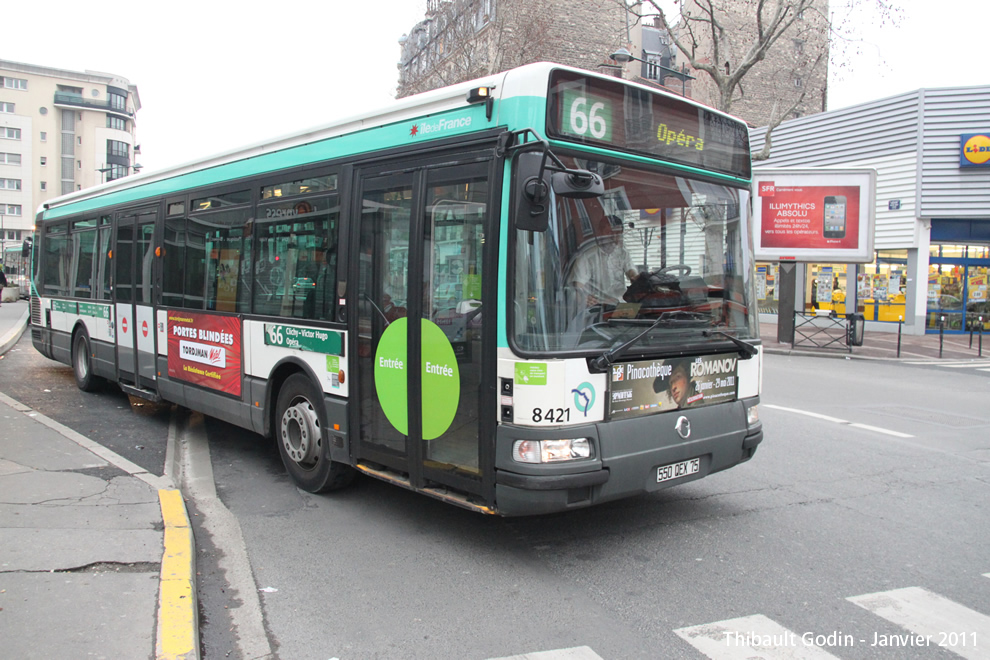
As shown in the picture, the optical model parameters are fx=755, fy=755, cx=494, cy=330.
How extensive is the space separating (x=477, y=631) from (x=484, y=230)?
2.31 meters

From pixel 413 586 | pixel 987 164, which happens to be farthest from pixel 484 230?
pixel 987 164

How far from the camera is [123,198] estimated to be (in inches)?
388

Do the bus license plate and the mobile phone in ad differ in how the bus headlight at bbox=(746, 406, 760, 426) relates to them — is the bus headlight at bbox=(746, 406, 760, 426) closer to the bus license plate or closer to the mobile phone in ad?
the bus license plate

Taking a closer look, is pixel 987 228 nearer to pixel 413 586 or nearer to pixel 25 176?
pixel 413 586

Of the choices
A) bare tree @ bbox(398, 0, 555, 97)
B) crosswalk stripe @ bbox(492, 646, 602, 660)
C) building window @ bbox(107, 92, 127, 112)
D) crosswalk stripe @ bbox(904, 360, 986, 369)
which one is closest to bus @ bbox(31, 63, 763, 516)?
crosswalk stripe @ bbox(492, 646, 602, 660)

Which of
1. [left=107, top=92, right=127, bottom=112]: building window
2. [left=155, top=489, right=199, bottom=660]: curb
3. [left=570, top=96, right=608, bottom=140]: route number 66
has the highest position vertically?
[left=107, top=92, right=127, bottom=112]: building window

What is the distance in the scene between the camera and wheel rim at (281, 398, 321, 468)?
627 cm

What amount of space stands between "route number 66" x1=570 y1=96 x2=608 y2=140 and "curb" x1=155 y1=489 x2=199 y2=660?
3.46m

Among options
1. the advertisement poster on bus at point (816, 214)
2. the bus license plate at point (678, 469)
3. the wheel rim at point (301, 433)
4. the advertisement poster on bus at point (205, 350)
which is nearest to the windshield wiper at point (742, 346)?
the bus license plate at point (678, 469)

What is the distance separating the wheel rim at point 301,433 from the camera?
20.6ft

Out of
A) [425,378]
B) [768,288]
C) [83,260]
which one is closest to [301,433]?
[425,378]

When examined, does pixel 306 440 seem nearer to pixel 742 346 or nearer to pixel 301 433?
pixel 301 433

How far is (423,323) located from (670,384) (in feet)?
5.62

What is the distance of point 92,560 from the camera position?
440 cm
